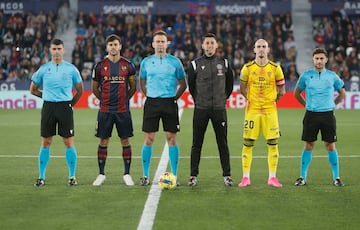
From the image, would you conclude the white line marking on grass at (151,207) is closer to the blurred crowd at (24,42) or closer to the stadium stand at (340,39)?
the stadium stand at (340,39)

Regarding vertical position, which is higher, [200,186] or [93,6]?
[93,6]

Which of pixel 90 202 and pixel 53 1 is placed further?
pixel 53 1

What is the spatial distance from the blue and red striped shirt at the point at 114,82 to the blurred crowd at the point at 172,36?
19.5 m

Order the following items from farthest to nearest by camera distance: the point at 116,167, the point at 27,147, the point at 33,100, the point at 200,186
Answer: the point at 33,100 → the point at 27,147 → the point at 116,167 → the point at 200,186

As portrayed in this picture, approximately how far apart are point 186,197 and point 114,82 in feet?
6.76

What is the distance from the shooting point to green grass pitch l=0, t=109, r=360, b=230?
25.6ft

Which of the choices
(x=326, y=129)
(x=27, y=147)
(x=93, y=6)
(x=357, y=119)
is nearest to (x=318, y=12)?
(x=93, y=6)

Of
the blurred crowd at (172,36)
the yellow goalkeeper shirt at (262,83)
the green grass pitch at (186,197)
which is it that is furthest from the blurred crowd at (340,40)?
the yellow goalkeeper shirt at (262,83)

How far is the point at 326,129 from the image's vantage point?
10234 millimetres

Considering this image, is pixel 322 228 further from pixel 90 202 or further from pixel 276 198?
pixel 90 202

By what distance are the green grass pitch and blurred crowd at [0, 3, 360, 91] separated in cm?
1661

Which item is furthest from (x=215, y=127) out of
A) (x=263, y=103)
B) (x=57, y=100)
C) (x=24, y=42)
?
(x=24, y=42)

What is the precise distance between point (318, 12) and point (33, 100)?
568 inches

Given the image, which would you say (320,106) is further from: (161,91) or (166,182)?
(166,182)
